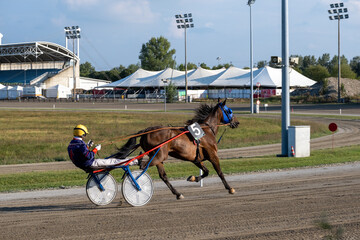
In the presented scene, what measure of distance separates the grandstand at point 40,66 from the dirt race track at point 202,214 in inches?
3671

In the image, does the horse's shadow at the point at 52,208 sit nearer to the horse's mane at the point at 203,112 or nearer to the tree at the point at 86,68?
the horse's mane at the point at 203,112

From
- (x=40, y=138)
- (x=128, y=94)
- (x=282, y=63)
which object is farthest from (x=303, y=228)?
(x=128, y=94)

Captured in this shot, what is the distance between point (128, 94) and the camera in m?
99.7

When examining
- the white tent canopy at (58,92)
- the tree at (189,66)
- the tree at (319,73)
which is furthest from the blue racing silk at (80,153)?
the tree at (189,66)

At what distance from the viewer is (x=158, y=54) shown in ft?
463

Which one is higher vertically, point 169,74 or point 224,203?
point 169,74

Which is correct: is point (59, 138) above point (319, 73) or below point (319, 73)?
below

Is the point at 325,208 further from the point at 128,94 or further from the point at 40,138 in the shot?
the point at 128,94

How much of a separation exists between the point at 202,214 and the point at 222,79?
280 feet

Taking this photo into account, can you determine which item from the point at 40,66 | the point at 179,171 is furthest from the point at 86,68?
the point at 179,171

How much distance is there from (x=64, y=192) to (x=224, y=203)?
429 centimetres

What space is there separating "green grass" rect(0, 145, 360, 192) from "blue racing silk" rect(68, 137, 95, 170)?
4135 mm

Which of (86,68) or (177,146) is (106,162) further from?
(86,68)

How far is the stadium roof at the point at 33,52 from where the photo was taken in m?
102
